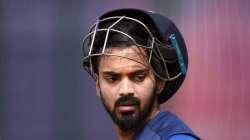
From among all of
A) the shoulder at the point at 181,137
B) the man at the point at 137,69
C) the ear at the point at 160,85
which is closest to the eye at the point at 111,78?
the man at the point at 137,69

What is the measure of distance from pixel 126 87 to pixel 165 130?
0.63 feet

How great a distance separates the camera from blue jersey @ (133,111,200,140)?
7.62ft

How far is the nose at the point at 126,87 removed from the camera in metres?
2.30

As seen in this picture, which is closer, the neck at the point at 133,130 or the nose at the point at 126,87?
the nose at the point at 126,87

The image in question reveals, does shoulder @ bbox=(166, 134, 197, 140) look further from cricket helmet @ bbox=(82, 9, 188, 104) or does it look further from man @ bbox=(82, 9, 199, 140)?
cricket helmet @ bbox=(82, 9, 188, 104)

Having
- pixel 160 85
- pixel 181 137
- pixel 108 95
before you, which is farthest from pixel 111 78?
pixel 181 137

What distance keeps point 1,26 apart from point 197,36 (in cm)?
114

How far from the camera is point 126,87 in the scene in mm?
2316

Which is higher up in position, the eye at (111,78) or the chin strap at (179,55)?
the chin strap at (179,55)

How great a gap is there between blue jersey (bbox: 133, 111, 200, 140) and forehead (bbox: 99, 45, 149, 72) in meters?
0.20

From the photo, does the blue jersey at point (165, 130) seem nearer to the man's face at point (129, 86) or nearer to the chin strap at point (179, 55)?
the man's face at point (129, 86)

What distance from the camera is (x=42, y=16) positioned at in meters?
4.33

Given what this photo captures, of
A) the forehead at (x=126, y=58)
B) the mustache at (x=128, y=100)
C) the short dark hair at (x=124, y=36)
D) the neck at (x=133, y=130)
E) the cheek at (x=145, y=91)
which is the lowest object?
the neck at (x=133, y=130)

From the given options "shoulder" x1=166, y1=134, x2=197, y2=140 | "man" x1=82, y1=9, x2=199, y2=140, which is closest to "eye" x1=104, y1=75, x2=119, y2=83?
"man" x1=82, y1=9, x2=199, y2=140
